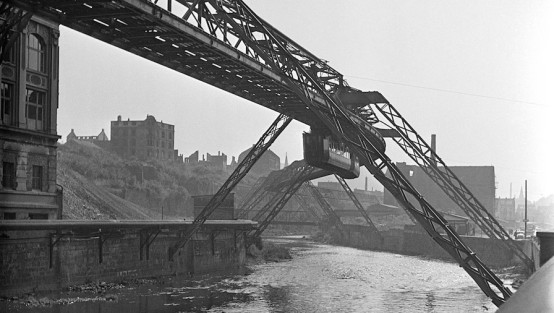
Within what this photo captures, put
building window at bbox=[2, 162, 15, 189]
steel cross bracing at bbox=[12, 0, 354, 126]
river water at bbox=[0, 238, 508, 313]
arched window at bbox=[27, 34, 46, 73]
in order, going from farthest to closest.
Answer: arched window at bbox=[27, 34, 46, 73]
building window at bbox=[2, 162, 15, 189]
river water at bbox=[0, 238, 508, 313]
steel cross bracing at bbox=[12, 0, 354, 126]

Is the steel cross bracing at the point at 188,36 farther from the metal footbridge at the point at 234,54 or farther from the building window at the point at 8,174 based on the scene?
the building window at the point at 8,174

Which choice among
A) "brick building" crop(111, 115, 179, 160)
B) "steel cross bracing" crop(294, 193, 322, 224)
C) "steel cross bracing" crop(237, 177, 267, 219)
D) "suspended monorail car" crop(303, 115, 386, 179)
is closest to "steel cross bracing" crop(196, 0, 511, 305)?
"suspended monorail car" crop(303, 115, 386, 179)

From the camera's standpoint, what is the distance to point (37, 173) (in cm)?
2861

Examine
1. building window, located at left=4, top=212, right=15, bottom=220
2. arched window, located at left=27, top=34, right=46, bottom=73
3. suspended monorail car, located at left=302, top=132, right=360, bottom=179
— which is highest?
arched window, located at left=27, top=34, right=46, bottom=73

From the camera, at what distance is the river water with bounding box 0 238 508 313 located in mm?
22875

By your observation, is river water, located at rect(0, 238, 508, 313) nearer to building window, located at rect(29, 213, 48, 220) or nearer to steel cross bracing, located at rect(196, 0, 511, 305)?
steel cross bracing, located at rect(196, 0, 511, 305)

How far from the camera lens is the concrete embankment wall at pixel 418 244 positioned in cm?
4475

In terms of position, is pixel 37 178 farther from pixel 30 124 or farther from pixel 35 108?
pixel 35 108

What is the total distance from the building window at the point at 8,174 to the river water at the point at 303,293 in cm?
600

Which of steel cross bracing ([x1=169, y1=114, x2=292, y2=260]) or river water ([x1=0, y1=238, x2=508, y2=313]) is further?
steel cross bracing ([x1=169, y1=114, x2=292, y2=260])

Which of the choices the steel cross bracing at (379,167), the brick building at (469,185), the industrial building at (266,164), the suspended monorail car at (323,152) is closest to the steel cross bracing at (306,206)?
the brick building at (469,185)

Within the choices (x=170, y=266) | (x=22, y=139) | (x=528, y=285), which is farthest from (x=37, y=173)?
(x=528, y=285)

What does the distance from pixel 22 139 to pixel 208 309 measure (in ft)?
37.7

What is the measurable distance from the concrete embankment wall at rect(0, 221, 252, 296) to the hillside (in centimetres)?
2502
